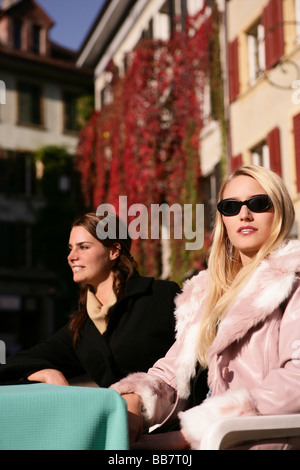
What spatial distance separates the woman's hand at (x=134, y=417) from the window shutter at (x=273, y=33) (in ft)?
35.1

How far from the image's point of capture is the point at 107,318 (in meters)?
4.14

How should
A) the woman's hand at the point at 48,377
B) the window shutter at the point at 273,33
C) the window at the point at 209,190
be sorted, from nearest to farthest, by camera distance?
the woman's hand at the point at 48,377, the window shutter at the point at 273,33, the window at the point at 209,190

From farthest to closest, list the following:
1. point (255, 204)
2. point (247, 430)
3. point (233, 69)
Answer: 1. point (233, 69)
2. point (255, 204)
3. point (247, 430)

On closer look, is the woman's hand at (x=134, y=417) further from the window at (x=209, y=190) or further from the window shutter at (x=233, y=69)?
the window shutter at (x=233, y=69)

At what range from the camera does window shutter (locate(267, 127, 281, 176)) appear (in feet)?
41.9

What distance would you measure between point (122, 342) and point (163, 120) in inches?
540

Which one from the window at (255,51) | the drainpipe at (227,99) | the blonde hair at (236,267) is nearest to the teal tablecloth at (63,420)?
the blonde hair at (236,267)

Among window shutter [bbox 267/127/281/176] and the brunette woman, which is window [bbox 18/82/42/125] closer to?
window shutter [bbox 267/127/281/176]

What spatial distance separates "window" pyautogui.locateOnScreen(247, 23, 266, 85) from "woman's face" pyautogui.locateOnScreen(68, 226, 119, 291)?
34.7 feet

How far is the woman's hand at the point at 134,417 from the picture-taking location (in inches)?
112

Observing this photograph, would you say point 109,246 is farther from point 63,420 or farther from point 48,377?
point 63,420

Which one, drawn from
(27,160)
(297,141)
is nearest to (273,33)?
(297,141)

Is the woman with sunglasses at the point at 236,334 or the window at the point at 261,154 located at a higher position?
the window at the point at 261,154

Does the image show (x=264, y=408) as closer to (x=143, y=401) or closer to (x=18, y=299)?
(x=143, y=401)
